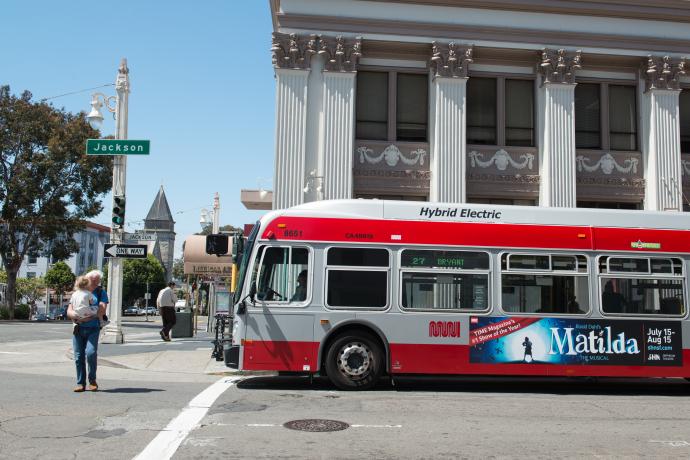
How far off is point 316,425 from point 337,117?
12288 millimetres

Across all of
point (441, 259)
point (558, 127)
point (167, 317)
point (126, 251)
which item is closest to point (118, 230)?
point (126, 251)

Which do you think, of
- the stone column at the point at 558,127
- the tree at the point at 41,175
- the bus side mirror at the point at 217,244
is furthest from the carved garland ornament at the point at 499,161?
the tree at the point at 41,175

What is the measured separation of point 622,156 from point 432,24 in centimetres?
669

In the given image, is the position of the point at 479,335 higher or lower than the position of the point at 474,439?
higher

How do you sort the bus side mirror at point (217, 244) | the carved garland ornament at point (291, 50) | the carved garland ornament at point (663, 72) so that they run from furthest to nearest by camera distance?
the carved garland ornament at point (663, 72) < the carved garland ornament at point (291, 50) < the bus side mirror at point (217, 244)

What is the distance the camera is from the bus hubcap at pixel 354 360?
10633 mm

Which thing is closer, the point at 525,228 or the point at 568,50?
the point at 525,228

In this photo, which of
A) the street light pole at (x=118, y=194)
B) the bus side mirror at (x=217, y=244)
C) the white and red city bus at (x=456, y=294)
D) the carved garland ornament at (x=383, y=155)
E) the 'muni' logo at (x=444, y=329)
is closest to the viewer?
the white and red city bus at (x=456, y=294)

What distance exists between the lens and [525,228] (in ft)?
37.0

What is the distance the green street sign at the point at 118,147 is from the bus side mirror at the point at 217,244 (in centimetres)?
632

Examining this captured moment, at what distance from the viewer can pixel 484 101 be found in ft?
64.4

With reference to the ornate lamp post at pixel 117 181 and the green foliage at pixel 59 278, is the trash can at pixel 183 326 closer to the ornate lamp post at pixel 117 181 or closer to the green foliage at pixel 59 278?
the ornate lamp post at pixel 117 181

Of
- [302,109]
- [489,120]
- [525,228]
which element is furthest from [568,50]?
[525,228]

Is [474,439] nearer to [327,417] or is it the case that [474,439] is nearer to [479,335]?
[327,417]
